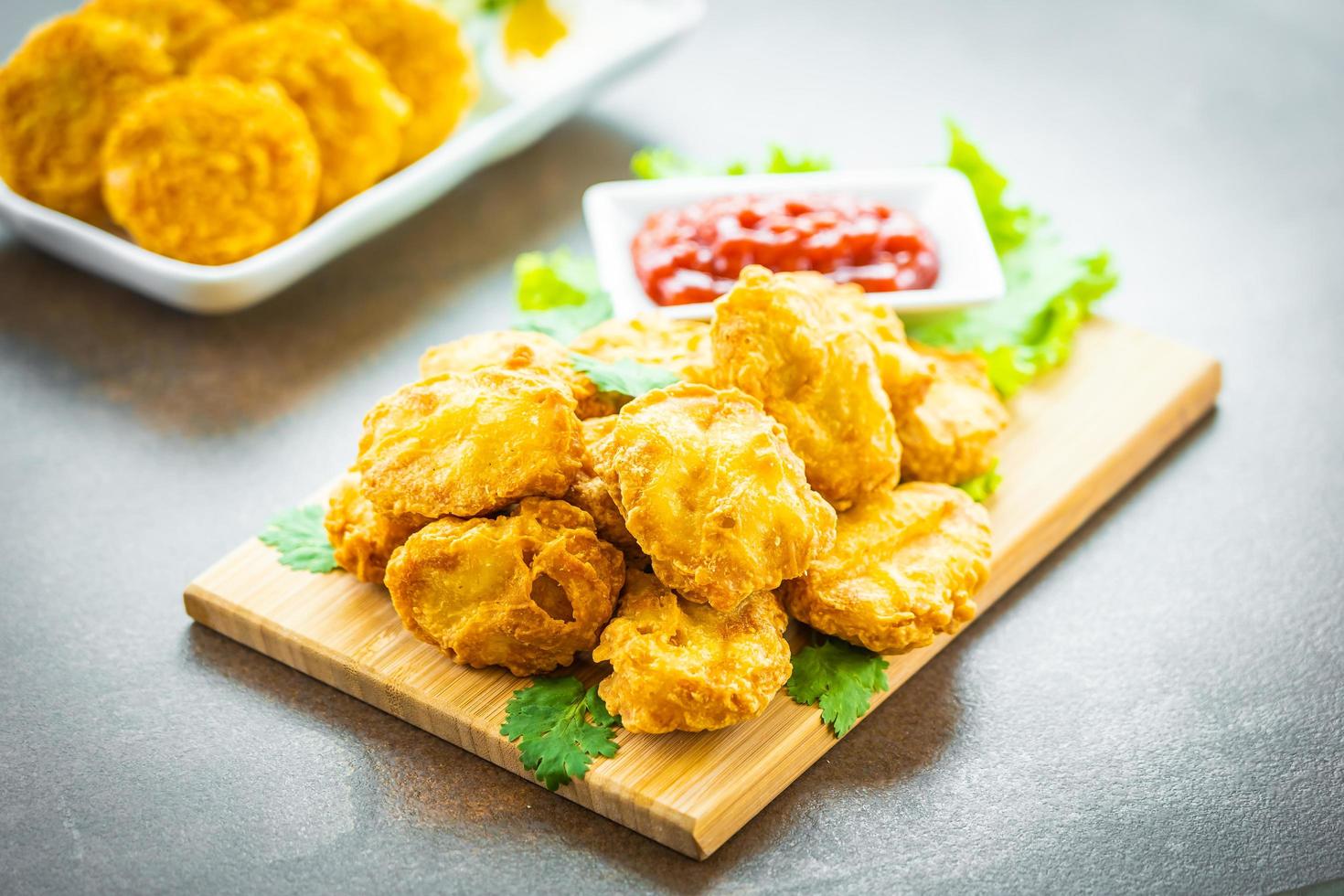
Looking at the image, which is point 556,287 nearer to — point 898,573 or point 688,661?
point 898,573

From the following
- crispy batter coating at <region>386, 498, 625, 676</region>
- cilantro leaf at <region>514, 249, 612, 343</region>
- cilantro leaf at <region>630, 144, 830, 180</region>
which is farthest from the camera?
cilantro leaf at <region>630, 144, 830, 180</region>

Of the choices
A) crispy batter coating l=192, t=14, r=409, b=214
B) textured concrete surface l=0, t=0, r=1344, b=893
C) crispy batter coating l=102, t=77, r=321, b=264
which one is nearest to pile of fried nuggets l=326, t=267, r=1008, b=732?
textured concrete surface l=0, t=0, r=1344, b=893

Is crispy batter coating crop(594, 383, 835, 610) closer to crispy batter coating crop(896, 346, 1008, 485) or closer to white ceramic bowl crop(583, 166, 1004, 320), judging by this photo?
crispy batter coating crop(896, 346, 1008, 485)

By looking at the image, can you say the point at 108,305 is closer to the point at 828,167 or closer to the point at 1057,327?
the point at 828,167

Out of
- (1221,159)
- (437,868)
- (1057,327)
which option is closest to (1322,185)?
(1221,159)

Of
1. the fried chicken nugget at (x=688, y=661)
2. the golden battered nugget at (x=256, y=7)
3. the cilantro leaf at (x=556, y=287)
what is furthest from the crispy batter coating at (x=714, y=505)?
the golden battered nugget at (x=256, y=7)
